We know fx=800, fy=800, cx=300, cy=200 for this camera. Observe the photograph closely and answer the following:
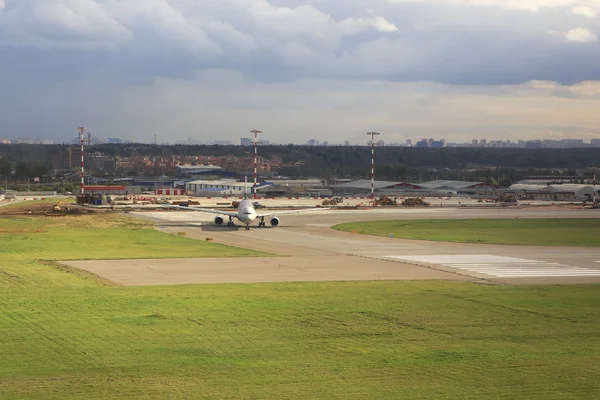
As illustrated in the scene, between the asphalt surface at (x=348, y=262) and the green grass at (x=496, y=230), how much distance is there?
5082 millimetres

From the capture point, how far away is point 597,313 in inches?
1569

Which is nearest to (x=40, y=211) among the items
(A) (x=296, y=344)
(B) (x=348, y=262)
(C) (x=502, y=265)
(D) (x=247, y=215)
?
(D) (x=247, y=215)

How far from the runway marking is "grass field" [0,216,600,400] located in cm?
874

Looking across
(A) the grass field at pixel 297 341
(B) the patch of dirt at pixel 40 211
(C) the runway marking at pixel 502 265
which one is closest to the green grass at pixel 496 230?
(C) the runway marking at pixel 502 265

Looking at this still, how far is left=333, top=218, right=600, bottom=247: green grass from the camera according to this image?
8654 cm

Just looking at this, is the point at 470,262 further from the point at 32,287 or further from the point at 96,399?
the point at 96,399

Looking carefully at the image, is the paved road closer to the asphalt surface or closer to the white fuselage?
the asphalt surface

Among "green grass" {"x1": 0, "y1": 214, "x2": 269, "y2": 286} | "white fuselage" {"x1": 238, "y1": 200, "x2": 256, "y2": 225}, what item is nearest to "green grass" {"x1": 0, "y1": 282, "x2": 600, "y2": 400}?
"green grass" {"x1": 0, "y1": 214, "x2": 269, "y2": 286}

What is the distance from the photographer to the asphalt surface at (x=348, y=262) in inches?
2133

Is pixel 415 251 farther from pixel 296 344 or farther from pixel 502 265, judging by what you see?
pixel 296 344

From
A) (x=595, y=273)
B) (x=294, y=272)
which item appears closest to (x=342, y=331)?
(x=294, y=272)

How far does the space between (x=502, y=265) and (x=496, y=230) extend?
3830cm

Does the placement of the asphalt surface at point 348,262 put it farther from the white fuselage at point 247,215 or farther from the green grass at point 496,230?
the green grass at point 496,230

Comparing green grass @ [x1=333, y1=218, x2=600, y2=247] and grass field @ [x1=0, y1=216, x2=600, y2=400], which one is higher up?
grass field @ [x1=0, y1=216, x2=600, y2=400]
